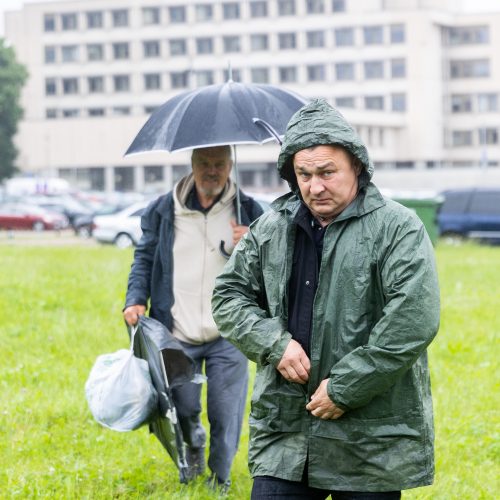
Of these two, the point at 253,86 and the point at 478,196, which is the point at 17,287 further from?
the point at 478,196

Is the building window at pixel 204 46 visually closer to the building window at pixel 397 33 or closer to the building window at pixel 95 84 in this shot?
the building window at pixel 95 84

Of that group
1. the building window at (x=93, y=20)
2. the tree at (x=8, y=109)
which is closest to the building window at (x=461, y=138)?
the building window at (x=93, y=20)

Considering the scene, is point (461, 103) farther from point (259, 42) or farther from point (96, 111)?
point (96, 111)

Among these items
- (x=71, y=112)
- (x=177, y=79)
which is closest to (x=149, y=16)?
(x=177, y=79)

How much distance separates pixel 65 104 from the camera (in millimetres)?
102125

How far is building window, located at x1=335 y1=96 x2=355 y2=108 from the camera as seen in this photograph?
317ft

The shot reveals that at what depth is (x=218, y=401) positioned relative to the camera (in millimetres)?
6004

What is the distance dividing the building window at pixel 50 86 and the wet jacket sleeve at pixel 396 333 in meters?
101

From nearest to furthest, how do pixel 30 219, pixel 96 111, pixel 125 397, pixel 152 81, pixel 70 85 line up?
pixel 125 397, pixel 30 219, pixel 152 81, pixel 96 111, pixel 70 85

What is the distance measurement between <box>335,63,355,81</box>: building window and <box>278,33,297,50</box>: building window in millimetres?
4374

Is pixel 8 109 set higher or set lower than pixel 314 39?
lower

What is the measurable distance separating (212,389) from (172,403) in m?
0.35

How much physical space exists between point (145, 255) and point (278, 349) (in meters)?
2.36

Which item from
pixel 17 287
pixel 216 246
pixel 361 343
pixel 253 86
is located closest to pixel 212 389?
pixel 216 246
